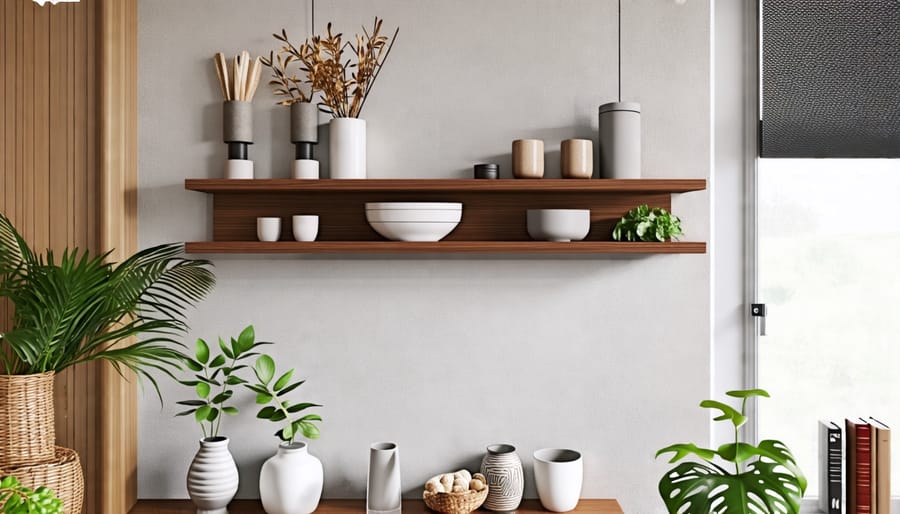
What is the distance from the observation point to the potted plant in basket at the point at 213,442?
6.31 feet

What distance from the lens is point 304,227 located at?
1984 mm

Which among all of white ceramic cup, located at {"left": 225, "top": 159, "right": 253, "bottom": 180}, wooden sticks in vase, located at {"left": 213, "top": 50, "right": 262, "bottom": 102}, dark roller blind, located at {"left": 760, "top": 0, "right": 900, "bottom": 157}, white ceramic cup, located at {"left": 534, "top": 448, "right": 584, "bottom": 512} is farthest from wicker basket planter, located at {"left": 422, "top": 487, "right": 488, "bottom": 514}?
dark roller blind, located at {"left": 760, "top": 0, "right": 900, "bottom": 157}

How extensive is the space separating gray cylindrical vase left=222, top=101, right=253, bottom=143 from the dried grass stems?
0.11m

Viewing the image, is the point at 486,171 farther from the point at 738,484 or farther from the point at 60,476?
the point at 60,476

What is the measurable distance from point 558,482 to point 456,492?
274mm

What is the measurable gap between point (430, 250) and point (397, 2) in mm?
718

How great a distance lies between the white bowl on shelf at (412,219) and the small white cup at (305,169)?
0.18m

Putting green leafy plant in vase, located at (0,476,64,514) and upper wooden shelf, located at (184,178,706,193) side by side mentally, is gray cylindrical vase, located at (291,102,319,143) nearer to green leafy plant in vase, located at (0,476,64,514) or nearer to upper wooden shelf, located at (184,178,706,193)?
upper wooden shelf, located at (184,178,706,193)

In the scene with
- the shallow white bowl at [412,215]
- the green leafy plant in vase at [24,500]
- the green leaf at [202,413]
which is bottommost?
the green leafy plant in vase at [24,500]

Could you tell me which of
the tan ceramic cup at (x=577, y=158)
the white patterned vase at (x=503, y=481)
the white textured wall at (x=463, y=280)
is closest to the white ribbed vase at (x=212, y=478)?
the white textured wall at (x=463, y=280)

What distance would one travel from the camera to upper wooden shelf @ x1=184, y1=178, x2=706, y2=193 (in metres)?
1.93

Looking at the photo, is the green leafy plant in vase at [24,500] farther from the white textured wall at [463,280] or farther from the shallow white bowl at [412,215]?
the shallow white bowl at [412,215]

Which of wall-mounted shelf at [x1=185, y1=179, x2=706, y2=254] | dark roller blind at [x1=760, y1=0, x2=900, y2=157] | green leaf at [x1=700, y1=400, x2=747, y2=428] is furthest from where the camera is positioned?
dark roller blind at [x1=760, y1=0, x2=900, y2=157]

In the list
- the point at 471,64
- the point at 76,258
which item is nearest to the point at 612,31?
the point at 471,64
